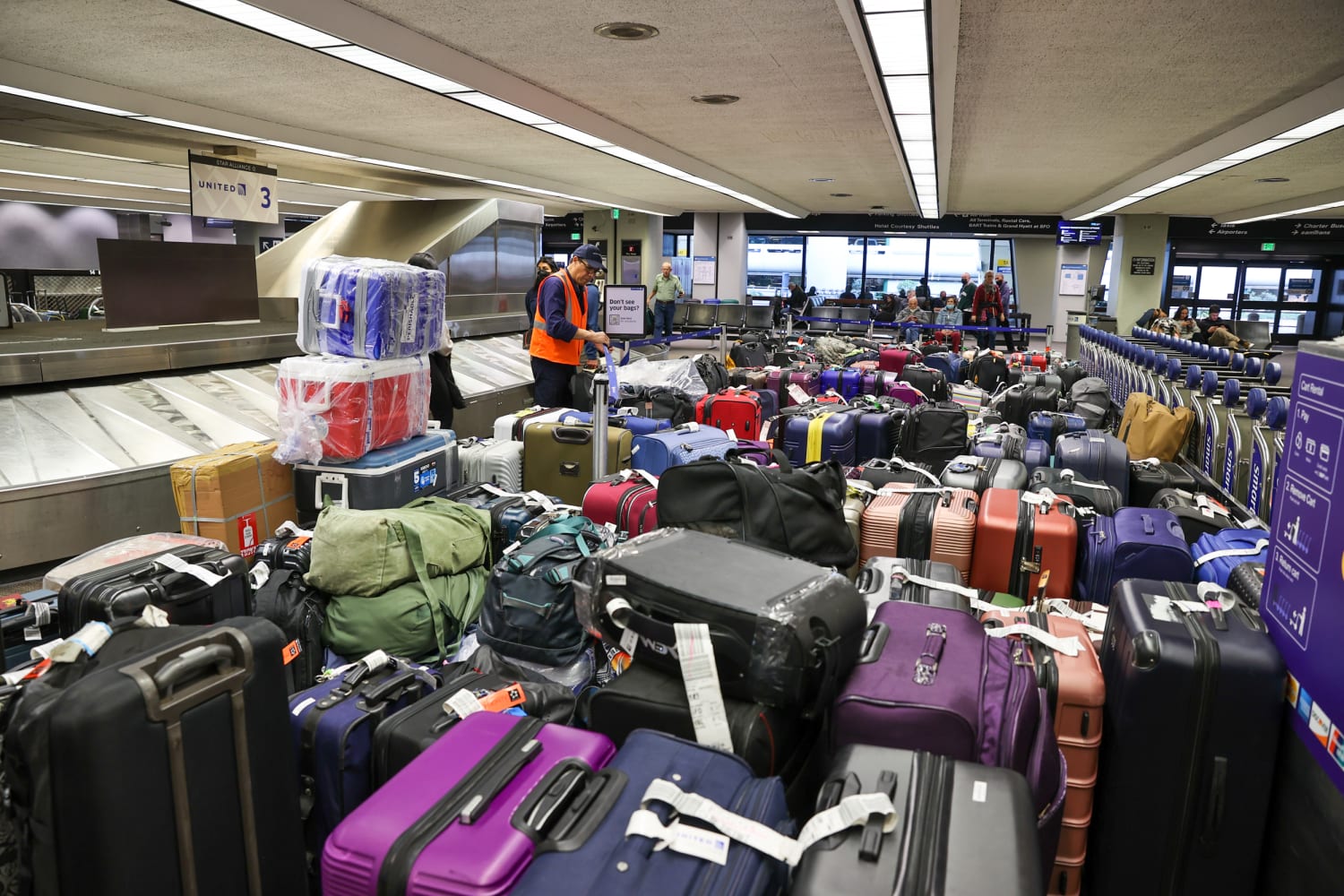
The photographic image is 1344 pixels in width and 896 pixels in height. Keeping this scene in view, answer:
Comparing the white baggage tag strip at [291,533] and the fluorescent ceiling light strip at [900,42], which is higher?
the fluorescent ceiling light strip at [900,42]

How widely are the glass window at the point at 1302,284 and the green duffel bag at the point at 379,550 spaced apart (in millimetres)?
24755

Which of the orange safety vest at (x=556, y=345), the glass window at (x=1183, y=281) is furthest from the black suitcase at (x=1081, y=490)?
the glass window at (x=1183, y=281)

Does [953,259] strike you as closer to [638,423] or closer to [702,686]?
[638,423]

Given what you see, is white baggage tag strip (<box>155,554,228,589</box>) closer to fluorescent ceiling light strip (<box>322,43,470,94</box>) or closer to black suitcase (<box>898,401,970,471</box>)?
fluorescent ceiling light strip (<box>322,43,470,94</box>)

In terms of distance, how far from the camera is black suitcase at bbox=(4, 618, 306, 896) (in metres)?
1.43

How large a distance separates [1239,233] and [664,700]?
24.1 m

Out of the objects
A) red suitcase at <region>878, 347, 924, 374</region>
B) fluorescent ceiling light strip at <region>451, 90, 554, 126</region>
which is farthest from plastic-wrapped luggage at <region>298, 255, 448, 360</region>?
red suitcase at <region>878, 347, 924, 374</region>

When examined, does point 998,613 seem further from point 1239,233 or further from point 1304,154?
point 1239,233

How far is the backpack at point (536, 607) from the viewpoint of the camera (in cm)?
304

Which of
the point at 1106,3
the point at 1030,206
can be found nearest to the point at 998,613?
the point at 1106,3

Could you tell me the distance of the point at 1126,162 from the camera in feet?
31.0

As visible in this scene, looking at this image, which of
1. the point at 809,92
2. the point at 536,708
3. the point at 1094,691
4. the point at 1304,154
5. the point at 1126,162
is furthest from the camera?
the point at 1126,162

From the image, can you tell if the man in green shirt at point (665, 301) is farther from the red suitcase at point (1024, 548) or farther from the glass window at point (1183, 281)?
the glass window at point (1183, 281)

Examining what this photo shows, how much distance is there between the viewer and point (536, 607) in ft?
9.91
